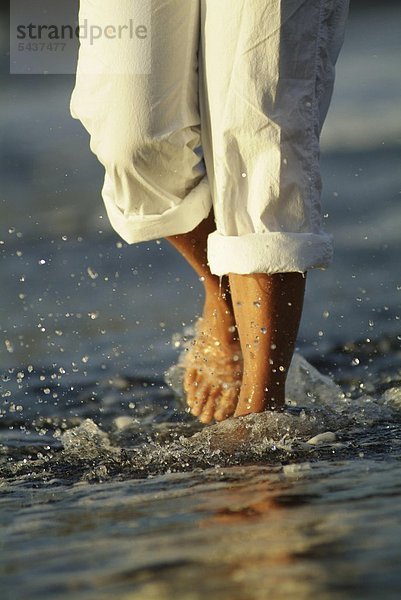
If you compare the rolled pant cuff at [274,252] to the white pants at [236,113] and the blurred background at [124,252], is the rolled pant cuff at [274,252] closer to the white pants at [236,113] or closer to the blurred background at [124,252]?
the white pants at [236,113]

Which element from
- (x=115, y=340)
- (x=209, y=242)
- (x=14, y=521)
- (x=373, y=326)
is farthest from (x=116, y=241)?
(x=14, y=521)

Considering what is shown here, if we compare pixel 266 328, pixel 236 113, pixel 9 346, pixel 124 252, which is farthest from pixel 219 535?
pixel 124 252

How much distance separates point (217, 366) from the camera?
6.88 ft

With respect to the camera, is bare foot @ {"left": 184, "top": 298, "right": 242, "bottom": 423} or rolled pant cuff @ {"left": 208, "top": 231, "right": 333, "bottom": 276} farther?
bare foot @ {"left": 184, "top": 298, "right": 242, "bottom": 423}

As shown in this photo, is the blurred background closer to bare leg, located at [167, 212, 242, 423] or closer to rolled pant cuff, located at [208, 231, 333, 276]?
bare leg, located at [167, 212, 242, 423]

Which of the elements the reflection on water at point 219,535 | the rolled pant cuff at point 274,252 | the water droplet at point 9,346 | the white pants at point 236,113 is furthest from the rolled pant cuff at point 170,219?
the water droplet at point 9,346

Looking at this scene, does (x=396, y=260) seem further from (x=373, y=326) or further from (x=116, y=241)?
(x=116, y=241)

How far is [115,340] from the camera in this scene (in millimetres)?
2541

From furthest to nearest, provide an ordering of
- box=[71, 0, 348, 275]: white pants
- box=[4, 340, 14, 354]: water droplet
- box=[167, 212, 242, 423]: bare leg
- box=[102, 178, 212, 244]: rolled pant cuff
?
box=[4, 340, 14, 354]: water droplet, box=[167, 212, 242, 423]: bare leg, box=[102, 178, 212, 244]: rolled pant cuff, box=[71, 0, 348, 275]: white pants

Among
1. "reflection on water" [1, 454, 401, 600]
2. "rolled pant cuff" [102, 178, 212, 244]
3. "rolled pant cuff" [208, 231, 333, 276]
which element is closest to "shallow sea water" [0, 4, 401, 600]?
"reflection on water" [1, 454, 401, 600]

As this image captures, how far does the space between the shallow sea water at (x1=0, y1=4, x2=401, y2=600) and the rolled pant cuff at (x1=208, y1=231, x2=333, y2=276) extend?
223mm

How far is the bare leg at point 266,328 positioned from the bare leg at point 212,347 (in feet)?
0.70

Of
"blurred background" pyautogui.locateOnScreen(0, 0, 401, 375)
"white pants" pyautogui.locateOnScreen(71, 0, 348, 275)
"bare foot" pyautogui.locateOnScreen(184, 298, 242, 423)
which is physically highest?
"white pants" pyautogui.locateOnScreen(71, 0, 348, 275)

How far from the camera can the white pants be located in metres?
1.70
